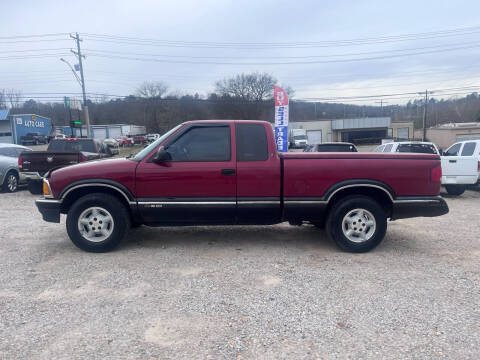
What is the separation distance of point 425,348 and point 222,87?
6574 centimetres

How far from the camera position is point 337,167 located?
477cm

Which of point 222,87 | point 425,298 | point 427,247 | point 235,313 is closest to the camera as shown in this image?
point 235,313

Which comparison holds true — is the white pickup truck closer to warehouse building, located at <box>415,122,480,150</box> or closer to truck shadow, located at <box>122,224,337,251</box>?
truck shadow, located at <box>122,224,337,251</box>

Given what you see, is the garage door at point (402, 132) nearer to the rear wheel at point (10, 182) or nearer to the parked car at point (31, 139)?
the parked car at point (31, 139)

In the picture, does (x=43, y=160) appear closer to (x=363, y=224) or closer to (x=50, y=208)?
(x=50, y=208)

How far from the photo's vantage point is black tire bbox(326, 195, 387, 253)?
15.8 ft

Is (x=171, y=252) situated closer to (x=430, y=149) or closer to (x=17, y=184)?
(x=17, y=184)

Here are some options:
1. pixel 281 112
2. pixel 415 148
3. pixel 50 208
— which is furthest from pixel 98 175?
pixel 281 112

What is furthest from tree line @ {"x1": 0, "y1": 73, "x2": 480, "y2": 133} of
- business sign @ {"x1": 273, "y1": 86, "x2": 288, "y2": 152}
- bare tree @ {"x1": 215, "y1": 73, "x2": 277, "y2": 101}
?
business sign @ {"x1": 273, "y1": 86, "x2": 288, "y2": 152}

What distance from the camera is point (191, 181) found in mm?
4754

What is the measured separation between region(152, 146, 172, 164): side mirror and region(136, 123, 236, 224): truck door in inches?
2.6

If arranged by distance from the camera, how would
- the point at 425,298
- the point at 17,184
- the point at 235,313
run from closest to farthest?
1. the point at 235,313
2. the point at 425,298
3. the point at 17,184

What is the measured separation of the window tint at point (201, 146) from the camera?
15.8 feet

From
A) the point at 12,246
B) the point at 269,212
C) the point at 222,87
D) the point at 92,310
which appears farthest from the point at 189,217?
the point at 222,87
